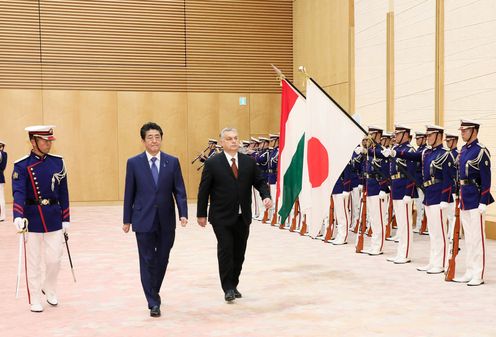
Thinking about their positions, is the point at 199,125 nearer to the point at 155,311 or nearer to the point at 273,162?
the point at 273,162

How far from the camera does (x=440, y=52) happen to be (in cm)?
1131

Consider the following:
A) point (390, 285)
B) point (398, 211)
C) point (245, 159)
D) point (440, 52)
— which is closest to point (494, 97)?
point (440, 52)

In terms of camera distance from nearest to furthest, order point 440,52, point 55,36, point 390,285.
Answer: point 390,285
point 440,52
point 55,36

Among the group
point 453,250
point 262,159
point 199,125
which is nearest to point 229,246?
point 453,250

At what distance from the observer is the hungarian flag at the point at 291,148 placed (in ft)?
24.6

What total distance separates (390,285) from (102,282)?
2955 mm

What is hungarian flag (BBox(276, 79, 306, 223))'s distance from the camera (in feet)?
24.6

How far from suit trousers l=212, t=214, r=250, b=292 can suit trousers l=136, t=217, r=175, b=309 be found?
53 centimetres

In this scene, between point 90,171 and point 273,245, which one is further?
point 90,171

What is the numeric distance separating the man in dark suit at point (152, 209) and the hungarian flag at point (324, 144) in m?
2.07

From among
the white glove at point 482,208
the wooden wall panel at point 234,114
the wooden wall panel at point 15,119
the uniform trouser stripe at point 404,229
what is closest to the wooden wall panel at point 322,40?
the wooden wall panel at point 234,114

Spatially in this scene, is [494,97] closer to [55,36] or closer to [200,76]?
[200,76]

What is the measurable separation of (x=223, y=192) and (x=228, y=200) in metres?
0.09

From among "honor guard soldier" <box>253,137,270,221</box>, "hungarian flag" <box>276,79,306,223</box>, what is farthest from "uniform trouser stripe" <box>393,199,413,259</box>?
"honor guard soldier" <box>253,137,270,221</box>
